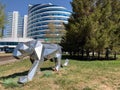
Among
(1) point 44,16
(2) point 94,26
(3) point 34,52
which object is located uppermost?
(1) point 44,16

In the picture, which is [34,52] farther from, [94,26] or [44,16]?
[44,16]

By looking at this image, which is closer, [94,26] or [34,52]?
[34,52]

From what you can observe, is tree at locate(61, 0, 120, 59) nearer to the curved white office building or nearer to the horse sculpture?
the horse sculpture

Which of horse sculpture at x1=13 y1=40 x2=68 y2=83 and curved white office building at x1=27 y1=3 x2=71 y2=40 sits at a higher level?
curved white office building at x1=27 y1=3 x2=71 y2=40

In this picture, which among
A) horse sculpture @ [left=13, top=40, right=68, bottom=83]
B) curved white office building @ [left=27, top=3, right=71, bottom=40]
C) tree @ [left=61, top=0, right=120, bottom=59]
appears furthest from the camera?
curved white office building @ [left=27, top=3, right=71, bottom=40]

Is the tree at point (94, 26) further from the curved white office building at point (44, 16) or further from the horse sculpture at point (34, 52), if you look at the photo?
the curved white office building at point (44, 16)

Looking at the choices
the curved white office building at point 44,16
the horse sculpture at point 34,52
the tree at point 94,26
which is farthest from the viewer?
the curved white office building at point 44,16

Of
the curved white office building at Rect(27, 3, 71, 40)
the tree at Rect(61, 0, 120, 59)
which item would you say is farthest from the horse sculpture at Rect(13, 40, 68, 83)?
the curved white office building at Rect(27, 3, 71, 40)

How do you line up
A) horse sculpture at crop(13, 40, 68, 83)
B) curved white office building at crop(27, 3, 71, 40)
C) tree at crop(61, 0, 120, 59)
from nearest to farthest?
horse sculpture at crop(13, 40, 68, 83)
tree at crop(61, 0, 120, 59)
curved white office building at crop(27, 3, 71, 40)

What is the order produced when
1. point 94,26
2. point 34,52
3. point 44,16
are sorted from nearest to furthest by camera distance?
point 34,52 → point 94,26 → point 44,16

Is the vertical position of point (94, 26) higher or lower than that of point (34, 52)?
higher

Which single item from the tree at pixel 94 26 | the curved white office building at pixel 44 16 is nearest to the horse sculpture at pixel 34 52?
the tree at pixel 94 26

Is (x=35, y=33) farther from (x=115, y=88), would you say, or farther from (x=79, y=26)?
(x=115, y=88)

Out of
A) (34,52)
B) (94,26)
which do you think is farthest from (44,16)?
(34,52)
